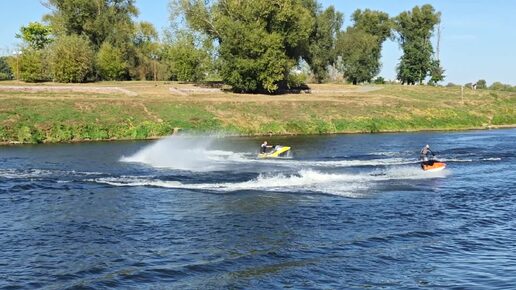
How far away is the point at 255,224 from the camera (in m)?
25.6

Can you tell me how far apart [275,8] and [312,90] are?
20760 mm

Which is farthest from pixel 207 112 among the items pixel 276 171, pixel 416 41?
pixel 416 41

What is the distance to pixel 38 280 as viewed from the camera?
709 inches

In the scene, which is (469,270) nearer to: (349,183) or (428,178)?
(349,183)

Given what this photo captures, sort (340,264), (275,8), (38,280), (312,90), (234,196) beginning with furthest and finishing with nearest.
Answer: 1. (312,90)
2. (275,8)
3. (234,196)
4. (340,264)
5. (38,280)

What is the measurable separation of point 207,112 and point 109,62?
128 ft

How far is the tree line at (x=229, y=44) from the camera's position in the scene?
95.6m

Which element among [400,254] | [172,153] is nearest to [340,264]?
[400,254]

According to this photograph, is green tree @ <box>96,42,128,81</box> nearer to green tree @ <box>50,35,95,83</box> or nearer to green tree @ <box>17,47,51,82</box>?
green tree @ <box>50,35,95,83</box>

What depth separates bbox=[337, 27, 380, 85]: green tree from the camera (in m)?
139

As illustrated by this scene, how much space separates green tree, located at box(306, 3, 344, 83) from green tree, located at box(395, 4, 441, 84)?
59.8 feet

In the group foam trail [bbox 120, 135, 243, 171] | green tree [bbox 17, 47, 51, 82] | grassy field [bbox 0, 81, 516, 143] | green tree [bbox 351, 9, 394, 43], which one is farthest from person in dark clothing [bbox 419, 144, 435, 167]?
green tree [bbox 351, 9, 394, 43]

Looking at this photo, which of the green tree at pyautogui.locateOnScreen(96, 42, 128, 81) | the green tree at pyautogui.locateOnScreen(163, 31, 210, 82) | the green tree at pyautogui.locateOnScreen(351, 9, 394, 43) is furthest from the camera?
the green tree at pyautogui.locateOnScreen(351, 9, 394, 43)

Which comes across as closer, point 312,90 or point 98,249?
point 98,249
